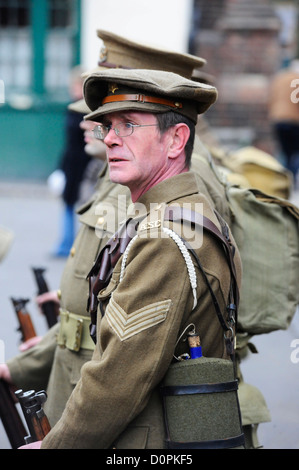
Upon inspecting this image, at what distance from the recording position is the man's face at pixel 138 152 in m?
2.58

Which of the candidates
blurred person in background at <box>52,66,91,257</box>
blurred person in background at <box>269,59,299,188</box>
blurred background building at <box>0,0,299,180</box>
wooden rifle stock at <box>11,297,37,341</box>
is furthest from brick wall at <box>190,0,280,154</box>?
wooden rifle stock at <box>11,297,37,341</box>

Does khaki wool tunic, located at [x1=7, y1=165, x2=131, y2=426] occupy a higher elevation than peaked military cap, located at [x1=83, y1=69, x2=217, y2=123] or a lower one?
lower

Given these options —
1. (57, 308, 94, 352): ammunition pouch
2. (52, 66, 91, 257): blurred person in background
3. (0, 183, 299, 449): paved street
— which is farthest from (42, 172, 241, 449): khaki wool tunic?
(52, 66, 91, 257): blurred person in background

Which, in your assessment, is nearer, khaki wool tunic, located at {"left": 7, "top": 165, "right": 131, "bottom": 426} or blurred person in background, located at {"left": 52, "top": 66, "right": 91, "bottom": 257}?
khaki wool tunic, located at {"left": 7, "top": 165, "right": 131, "bottom": 426}

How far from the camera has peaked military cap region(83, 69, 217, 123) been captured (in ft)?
8.29

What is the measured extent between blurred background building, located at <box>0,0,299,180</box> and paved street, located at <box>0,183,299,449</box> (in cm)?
123

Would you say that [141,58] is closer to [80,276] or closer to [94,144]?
[94,144]

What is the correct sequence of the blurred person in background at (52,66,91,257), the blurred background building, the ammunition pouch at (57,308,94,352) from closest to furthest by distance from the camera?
the ammunition pouch at (57,308,94,352) → the blurred person in background at (52,66,91,257) → the blurred background building

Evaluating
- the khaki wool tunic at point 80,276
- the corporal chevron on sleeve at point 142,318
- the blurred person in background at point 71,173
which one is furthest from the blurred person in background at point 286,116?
the corporal chevron on sleeve at point 142,318

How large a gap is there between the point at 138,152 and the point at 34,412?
924 millimetres

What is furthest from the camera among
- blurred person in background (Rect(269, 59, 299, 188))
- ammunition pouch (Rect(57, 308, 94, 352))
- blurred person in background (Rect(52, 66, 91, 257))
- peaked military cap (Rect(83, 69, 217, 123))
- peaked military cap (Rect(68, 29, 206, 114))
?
blurred person in background (Rect(269, 59, 299, 188))

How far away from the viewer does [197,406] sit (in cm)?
235

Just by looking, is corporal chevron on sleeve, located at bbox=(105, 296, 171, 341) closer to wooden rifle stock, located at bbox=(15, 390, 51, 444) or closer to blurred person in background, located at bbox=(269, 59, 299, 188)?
wooden rifle stock, located at bbox=(15, 390, 51, 444)

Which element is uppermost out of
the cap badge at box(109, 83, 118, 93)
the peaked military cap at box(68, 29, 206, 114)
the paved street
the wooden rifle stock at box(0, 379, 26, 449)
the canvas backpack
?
the cap badge at box(109, 83, 118, 93)
